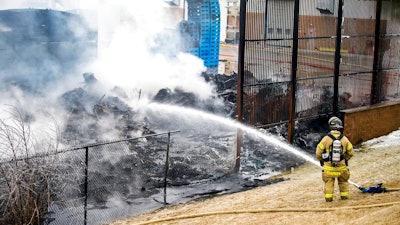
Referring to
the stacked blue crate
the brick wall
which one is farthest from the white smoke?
the brick wall

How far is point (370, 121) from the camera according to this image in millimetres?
13984

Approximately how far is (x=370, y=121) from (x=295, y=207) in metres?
6.35

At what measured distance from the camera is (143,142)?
1248cm

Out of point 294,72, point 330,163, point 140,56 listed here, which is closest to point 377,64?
point 294,72

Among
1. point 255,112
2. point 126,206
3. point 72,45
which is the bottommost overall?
point 126,206

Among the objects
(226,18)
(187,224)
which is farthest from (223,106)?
(226,18)

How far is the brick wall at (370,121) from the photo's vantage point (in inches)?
528

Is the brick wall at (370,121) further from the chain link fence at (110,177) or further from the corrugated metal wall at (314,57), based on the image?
the chain link fence at (110,177)

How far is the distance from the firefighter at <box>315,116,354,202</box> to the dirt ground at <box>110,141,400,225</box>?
35cm

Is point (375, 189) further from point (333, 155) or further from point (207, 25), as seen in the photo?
point (207, 25)

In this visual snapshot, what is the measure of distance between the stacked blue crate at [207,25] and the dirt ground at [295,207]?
35.1 feet

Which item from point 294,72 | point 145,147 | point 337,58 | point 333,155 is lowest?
point 145,147

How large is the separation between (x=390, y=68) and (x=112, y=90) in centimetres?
757

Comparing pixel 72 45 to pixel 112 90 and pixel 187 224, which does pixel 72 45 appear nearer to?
pixel 112 90
